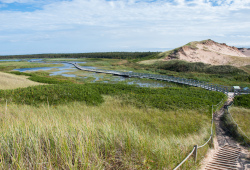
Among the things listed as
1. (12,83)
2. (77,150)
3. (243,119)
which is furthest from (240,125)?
(12,83)

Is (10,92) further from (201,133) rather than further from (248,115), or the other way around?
(248,115)

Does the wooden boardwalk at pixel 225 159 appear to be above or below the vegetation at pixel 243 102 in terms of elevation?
below

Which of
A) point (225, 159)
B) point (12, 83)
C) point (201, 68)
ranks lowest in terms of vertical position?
point (225, 159)

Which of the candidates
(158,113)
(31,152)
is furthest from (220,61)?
(31,152)


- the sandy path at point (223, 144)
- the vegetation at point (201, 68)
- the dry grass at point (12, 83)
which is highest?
the vegetation at point (201, 68)

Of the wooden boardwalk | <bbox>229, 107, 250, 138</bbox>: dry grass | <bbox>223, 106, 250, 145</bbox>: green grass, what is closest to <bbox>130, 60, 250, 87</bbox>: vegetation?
<bbox>229, 107, 250, 138</bbox>: dry grass

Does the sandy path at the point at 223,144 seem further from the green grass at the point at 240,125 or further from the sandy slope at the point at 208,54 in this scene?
the sandy slope at the point at 208,54

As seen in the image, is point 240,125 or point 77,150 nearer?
point 77,150

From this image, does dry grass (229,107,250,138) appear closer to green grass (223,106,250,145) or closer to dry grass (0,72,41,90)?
green grass (223,106,250,145)

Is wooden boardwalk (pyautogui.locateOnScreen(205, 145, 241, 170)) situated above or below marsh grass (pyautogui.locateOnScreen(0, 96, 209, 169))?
below

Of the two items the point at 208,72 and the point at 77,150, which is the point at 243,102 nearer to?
the point at 77,150

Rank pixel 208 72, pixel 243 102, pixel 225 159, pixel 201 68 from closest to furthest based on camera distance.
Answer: pixel 225 159
pixel 243 102
pixel 208 72
pixel 201 68

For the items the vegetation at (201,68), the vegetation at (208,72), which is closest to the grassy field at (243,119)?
the vegetation at (208,72)

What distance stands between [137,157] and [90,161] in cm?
111
